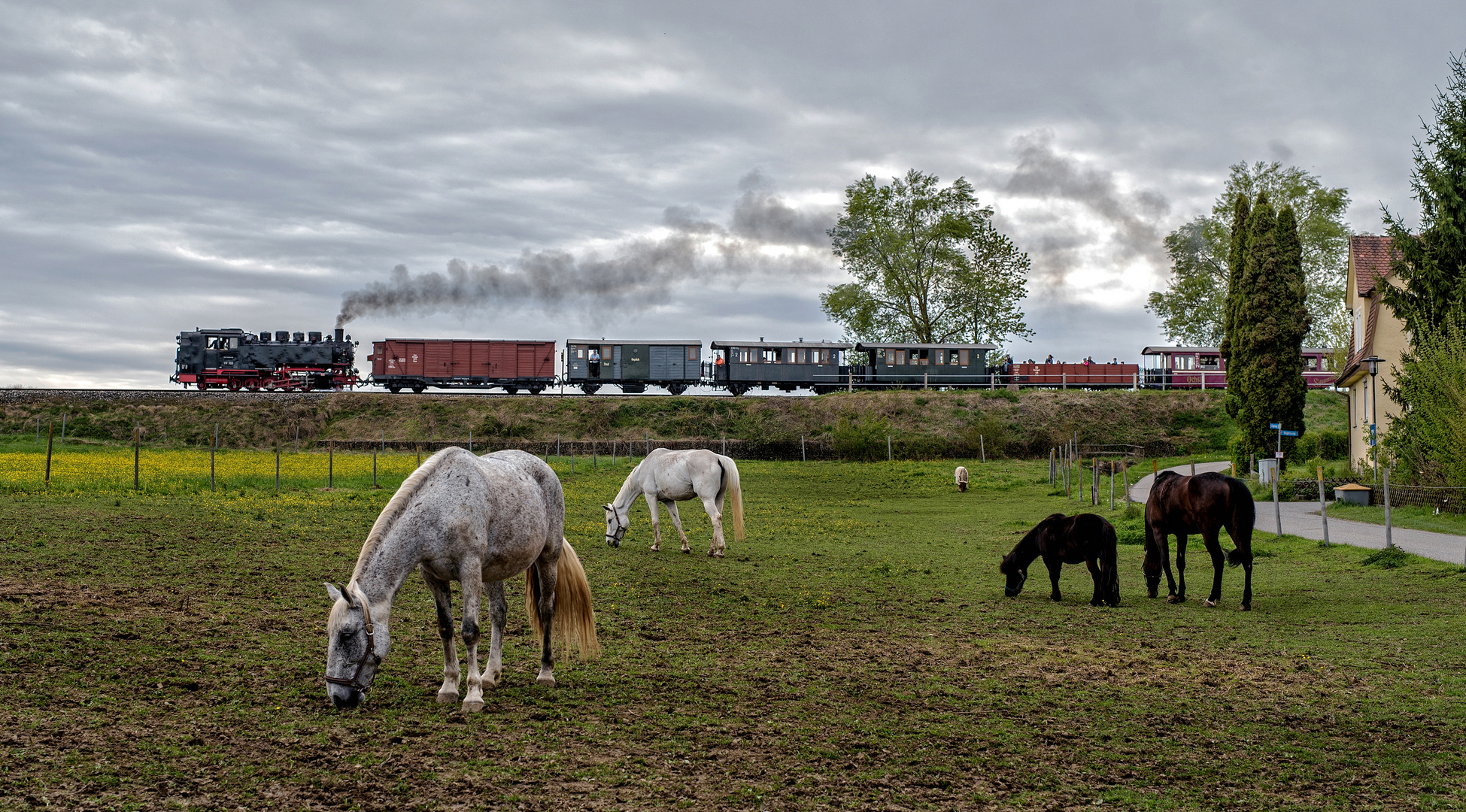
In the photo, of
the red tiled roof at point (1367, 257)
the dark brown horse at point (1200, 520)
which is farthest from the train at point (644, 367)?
the dark brown horse at point (1200, 520)

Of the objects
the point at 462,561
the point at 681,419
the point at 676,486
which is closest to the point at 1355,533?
the point at 676,486

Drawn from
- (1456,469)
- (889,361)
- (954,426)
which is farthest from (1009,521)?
(889,361)

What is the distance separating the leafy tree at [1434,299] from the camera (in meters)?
20.8

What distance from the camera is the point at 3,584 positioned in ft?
34.5

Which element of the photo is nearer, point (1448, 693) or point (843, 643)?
point (1448, 693)

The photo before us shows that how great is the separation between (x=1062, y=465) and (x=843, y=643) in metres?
26.5

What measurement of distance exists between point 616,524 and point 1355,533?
14.1 meters

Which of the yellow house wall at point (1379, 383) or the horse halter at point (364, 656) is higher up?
the yellow house wall at point (1379, 383)

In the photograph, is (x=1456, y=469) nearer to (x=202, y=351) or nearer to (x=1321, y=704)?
(x=1321, y=704)

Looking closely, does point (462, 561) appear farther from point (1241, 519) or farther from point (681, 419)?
point (681, 419)

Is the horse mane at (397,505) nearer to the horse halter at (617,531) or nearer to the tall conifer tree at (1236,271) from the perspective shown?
the horse halter at (617,531)

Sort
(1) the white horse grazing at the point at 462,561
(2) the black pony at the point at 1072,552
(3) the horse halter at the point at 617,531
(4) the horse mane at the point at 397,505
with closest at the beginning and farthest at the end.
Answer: (1) the white horse grazing at the point at 462,561, (4) the horse mane at the point at 397,505, (2) the black pony at the point at 1072,552, (3) the horse halter at the point at 617,531

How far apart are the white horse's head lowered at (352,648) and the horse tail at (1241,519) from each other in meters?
10.1

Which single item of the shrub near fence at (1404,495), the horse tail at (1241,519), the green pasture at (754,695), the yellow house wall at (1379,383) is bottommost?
the green pasture at (754,695)
